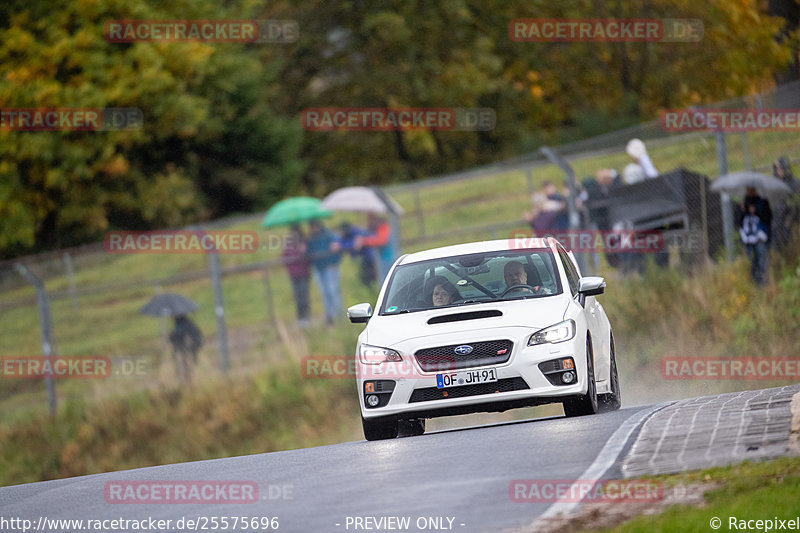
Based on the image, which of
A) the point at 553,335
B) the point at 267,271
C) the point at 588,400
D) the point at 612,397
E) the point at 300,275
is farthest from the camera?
the point at 267,271

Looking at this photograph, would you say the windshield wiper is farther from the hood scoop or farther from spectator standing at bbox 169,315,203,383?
spectator standing at bbox 169,315,203,383

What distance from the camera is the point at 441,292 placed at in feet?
41.9

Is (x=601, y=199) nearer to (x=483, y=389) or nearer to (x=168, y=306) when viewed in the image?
(x=168, y=306)

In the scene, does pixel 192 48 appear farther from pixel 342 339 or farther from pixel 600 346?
pixel 600 346

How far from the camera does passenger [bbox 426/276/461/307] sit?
12688 millimetres

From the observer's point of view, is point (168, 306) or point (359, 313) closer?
point (359, 313)

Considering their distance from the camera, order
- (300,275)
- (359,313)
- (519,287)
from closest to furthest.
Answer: (359,313) → (519,287) → (300,275)

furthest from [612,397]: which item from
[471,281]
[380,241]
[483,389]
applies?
[380,241]

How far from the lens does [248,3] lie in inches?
1839

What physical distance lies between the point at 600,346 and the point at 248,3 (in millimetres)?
35696

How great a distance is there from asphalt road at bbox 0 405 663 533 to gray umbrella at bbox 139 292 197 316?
29.4ft

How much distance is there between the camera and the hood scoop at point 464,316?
12.0 meters

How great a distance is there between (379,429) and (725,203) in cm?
807

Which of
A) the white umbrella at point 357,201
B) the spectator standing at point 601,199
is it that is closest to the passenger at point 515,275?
the spectator standing at point 601,199
